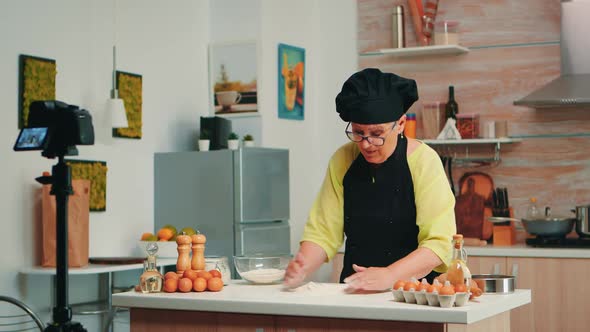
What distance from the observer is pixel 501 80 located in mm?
5590

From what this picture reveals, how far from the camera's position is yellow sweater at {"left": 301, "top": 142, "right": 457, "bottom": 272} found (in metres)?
2.93

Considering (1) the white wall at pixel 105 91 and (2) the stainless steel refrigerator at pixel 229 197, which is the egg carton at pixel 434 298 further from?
(2) the stainless steel refrigerator at pixel 229 197

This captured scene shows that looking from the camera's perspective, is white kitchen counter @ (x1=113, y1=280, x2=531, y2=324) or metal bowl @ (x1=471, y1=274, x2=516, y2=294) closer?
white kitchen counter @ (x1=113, y1=280, x2=531, y2=324)

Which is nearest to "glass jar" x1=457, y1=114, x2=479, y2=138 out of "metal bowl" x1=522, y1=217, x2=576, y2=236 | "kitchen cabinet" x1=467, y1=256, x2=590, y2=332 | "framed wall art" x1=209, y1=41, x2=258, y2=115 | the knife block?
the knife block

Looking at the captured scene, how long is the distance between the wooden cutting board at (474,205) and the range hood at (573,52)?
1.99 feet

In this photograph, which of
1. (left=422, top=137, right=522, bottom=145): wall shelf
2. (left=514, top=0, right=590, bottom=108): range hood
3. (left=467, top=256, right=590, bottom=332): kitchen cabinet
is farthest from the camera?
(left=422, top=137, right=522, bottom=145): wall shelf

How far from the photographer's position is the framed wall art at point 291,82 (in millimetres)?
5883

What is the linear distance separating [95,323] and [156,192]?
95cm

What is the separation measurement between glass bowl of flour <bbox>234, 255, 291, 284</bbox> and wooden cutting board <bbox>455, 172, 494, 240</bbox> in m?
2.50

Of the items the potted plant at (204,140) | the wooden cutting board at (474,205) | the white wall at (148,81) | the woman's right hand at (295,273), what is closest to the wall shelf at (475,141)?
the wooden cutting board at (474,205)

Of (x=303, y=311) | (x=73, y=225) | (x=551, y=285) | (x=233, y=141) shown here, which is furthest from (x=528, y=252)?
(x=303, y=311)

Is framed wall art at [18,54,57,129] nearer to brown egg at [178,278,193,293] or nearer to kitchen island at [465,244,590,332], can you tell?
brown egg at [178,278,193,293]

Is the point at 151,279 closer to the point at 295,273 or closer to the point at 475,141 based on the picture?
the point at 295,273

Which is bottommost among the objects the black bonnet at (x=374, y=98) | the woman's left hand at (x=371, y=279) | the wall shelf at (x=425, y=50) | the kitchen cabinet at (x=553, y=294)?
the kitchen cabinet at (x=553, y=294)
